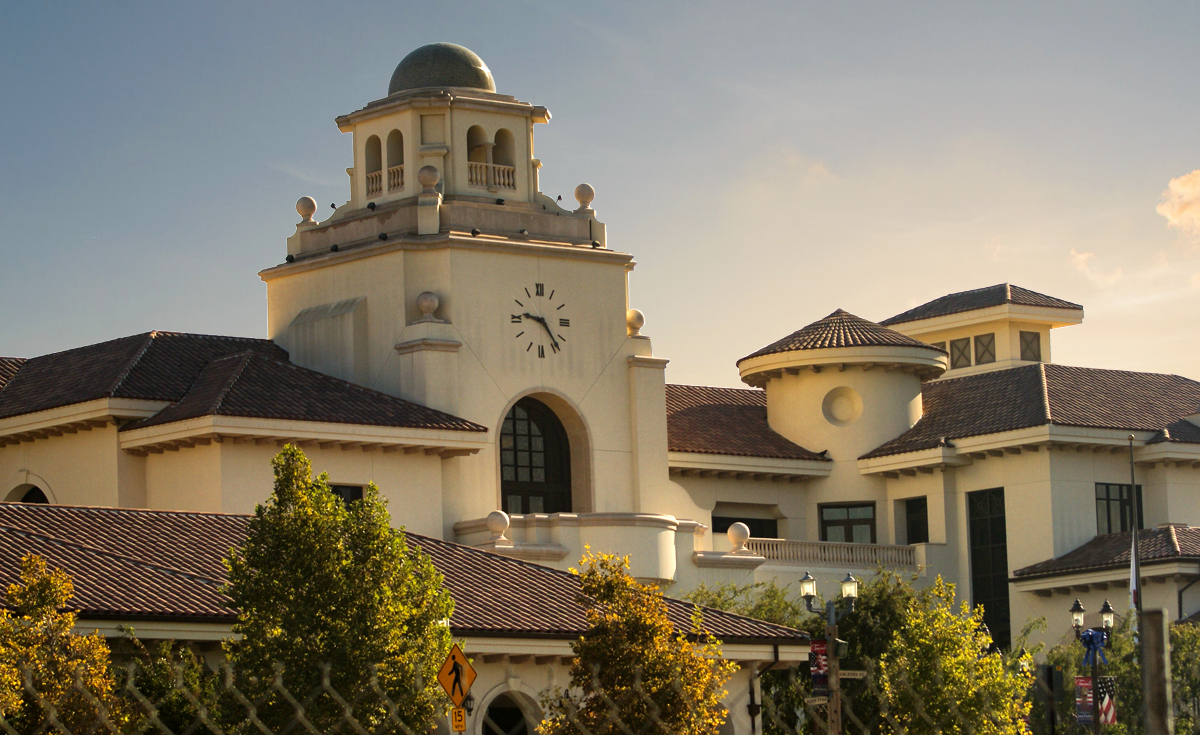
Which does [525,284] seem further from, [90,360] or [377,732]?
[377,732]

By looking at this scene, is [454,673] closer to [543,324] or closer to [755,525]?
[543,324]

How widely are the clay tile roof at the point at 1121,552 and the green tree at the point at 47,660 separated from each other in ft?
102

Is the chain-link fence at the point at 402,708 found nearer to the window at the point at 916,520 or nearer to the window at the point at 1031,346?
the window at the point at 916,520

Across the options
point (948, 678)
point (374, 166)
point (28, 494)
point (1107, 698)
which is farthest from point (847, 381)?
point (28, 494)

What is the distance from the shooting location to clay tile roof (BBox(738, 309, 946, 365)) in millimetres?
54125

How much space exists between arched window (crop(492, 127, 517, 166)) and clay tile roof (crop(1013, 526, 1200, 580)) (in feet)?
55.8

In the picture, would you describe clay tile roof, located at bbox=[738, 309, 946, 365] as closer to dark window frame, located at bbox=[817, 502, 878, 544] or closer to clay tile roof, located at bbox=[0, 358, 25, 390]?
dark window frame, located at bbox=[817, 502, 878, 544]

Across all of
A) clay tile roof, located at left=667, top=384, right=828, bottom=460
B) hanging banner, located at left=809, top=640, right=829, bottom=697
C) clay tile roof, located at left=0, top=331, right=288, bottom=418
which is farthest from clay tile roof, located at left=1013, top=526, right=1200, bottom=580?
clay tile roof, located at left=0, top=331, right=288, bottom=418

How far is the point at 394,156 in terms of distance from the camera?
165 ft

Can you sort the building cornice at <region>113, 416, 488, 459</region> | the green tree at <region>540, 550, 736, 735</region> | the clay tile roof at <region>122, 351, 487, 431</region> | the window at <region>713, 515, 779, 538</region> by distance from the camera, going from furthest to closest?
the window at <region>713, 515, 779, 538</region>, the clay tile roof at <region>122, 351, 487, 431</region>, the building cornice at <region>113, 416, 488, 459</region>, the green tree at <region>540, 550, 736, 735</region>

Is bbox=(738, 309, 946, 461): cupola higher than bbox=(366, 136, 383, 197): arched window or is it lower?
lower

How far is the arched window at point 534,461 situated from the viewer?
4775cm

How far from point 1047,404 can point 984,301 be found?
1385 centimetres

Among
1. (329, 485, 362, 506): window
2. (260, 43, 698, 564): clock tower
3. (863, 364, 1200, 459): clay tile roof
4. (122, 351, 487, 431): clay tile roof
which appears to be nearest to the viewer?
(122, 351, 487, 431): clay tile roof
